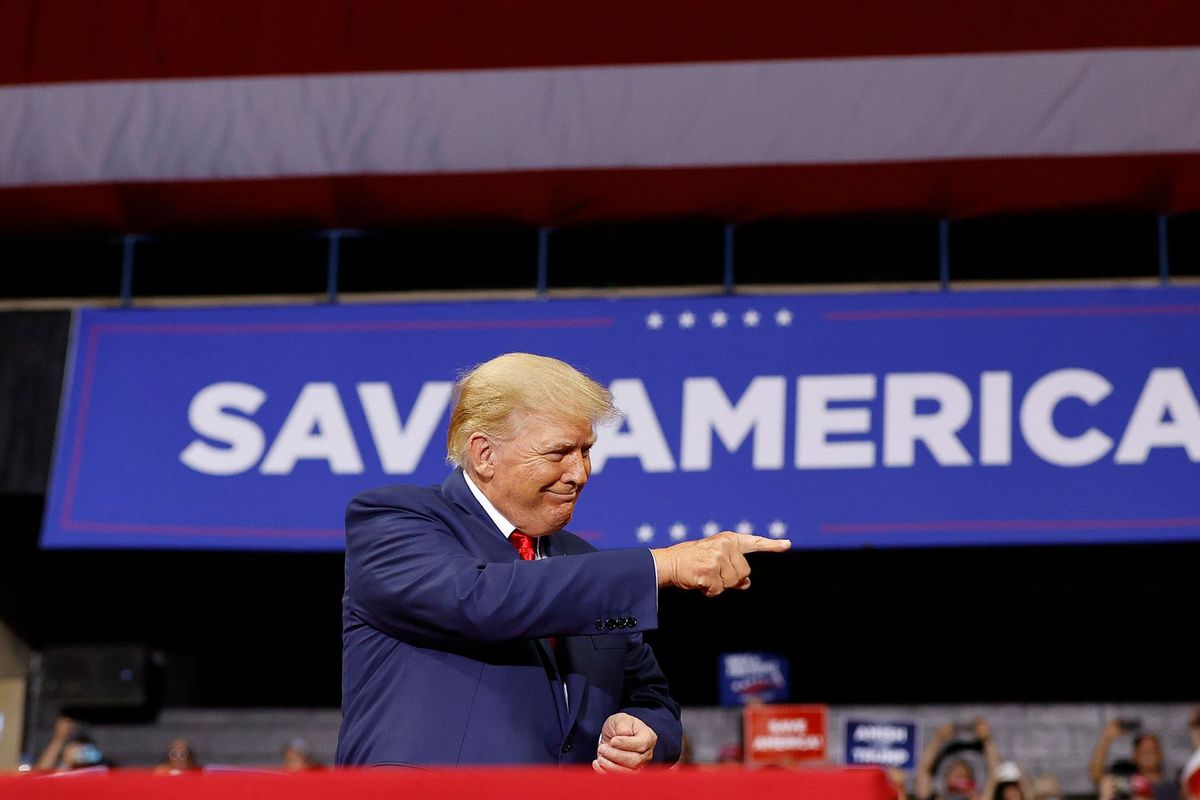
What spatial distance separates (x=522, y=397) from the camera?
7.26ft

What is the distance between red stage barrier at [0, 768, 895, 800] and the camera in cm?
124

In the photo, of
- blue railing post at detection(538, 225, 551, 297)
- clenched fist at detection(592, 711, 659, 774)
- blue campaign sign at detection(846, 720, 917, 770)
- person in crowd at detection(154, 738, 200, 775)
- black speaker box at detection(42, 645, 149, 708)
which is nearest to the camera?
clenched fist at detection(592, 711, 659, 774)

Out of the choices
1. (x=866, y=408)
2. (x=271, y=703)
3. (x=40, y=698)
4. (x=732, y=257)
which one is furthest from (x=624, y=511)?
(x=40, y=698)

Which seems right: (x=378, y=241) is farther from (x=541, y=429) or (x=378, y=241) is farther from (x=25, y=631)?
(x=541, y=429)

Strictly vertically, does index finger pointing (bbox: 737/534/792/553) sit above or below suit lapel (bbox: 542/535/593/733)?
above

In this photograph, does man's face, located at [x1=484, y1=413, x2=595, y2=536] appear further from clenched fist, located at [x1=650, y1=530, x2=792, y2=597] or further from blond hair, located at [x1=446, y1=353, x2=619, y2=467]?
clenched fist, located at [x1=650, y1=530, x2=792, y2=597]

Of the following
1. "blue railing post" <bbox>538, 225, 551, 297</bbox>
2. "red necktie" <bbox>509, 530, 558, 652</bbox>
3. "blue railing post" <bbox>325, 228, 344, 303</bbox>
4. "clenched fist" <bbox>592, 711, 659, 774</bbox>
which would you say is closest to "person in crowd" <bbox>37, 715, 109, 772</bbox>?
"blue railing post" <bbox>325, 228, 344, 303</bbox>

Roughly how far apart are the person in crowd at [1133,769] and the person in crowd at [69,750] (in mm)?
5481

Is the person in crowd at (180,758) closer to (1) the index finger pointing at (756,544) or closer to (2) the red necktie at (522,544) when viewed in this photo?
(2) the red necktie at (522,544)

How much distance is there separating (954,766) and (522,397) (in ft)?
23.4

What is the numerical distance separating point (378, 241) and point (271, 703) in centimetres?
304

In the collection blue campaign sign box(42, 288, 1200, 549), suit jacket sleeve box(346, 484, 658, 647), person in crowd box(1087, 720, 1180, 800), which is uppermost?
blue campaign sign box(42, 288, 1200, 549)

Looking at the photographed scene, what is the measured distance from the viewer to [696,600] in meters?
9.61

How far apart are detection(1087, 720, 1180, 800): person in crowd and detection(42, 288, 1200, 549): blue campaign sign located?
1.47m
